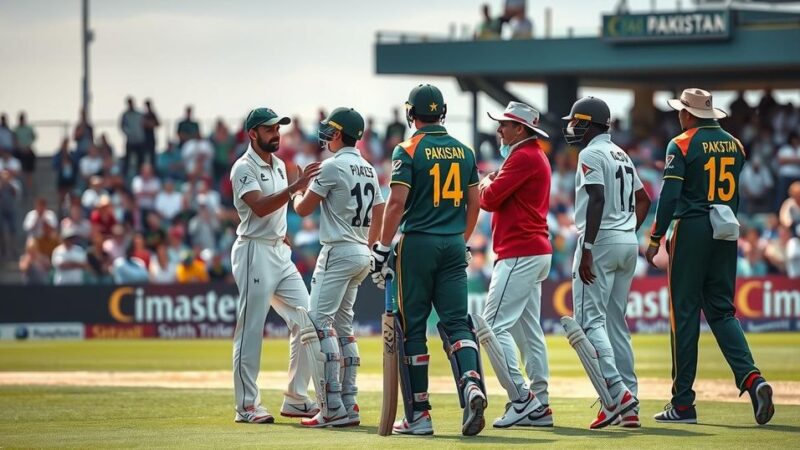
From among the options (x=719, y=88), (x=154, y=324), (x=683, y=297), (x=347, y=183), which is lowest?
(x=154, y=324)

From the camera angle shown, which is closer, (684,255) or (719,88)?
(684,255)

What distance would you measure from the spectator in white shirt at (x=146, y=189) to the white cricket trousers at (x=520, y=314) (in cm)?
2182

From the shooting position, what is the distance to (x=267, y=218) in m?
12.7

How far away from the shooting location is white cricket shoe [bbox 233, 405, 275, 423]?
12.4m

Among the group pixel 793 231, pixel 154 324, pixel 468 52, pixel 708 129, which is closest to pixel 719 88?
pixel 468 52

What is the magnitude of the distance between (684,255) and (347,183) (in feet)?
9.11

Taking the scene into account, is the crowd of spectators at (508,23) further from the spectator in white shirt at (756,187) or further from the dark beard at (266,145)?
the dark beard at (266,145)

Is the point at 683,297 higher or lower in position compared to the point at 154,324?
higher

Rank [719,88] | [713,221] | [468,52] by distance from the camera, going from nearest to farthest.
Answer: [713,221]
[468,52]
[719,88]

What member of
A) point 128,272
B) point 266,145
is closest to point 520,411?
point 266,145

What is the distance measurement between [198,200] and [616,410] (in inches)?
863

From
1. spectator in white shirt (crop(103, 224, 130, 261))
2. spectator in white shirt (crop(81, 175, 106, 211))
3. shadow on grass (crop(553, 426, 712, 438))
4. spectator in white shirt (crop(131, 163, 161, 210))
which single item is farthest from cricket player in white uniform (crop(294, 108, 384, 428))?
spectator in white shirt (crop(81, 175, 106, 211))

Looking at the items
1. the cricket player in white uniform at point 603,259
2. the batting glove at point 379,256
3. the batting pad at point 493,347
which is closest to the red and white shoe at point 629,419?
the cricket player in white uniform at point 603,259

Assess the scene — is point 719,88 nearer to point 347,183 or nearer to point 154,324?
point 154,324
